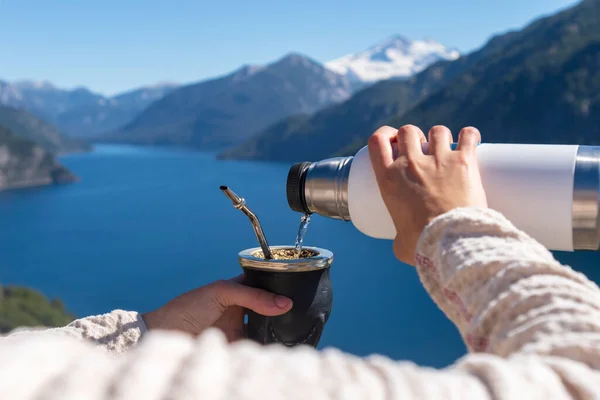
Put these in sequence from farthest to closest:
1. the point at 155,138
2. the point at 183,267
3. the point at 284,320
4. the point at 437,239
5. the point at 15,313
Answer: the point at 155,138 → the point at 183,267 → the point at 15,313 → the point at 284,320 → the point at 437,239

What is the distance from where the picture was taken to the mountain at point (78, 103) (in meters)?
116

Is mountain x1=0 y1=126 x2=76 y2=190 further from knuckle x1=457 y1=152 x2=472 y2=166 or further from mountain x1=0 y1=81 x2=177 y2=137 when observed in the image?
mountain x1=0 y1=81 x2=177 y2=137

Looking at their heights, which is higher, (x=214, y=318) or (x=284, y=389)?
(x=284, y=389)

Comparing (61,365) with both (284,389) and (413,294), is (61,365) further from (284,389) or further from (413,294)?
(413,294)

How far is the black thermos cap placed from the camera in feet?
1.90

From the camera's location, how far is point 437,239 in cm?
33

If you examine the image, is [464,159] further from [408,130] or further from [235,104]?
[235,104]

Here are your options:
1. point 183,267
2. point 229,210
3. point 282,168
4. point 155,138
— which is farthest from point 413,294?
point 155,138

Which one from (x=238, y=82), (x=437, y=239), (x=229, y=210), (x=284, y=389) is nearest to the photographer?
(x=284, y=389)

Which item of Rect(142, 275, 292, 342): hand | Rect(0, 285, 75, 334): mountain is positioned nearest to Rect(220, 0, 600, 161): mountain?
Rect(0, 285, 75, 334): mountain

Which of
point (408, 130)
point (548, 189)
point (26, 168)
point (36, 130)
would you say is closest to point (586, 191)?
point (548, 189)

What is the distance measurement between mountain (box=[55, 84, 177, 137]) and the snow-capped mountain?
39058mm

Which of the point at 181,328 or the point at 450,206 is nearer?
the point at 450,206

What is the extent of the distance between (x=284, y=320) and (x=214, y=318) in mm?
106
